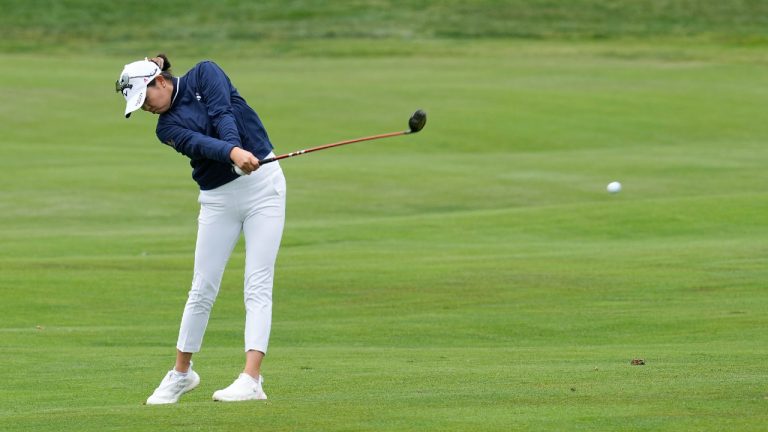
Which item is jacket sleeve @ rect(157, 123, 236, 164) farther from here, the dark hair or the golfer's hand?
the dark hair

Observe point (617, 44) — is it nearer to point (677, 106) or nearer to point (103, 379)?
point (677, 106)

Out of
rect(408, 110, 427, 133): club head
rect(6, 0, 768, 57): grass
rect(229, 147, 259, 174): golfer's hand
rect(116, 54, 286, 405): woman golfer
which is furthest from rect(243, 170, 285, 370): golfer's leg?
rect(6, 0, 768, 57): grass

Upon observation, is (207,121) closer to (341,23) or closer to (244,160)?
(244,160)

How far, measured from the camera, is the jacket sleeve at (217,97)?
9.16m

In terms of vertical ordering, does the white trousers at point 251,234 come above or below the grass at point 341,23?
above

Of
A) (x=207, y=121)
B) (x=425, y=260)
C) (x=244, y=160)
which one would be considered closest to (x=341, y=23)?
(x=425, y=260)

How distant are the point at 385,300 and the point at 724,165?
18.9 metres

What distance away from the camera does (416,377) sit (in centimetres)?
1025

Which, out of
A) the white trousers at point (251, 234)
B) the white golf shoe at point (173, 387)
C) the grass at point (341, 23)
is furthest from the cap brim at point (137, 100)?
the grass at point (341, 23)

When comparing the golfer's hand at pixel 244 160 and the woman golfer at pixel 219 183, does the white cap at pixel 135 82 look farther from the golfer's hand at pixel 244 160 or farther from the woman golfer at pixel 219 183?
the golfer's hand at pixel 244 160

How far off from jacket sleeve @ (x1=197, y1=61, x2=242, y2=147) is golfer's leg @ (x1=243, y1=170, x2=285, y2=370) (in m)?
0.47

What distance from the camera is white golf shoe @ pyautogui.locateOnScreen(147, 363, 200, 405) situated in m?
9.32

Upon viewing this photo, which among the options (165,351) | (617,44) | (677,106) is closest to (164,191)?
(165,351)

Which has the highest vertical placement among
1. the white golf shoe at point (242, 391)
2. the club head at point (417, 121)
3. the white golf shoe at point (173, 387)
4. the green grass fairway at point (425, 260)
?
the club head at point (417, 121)
